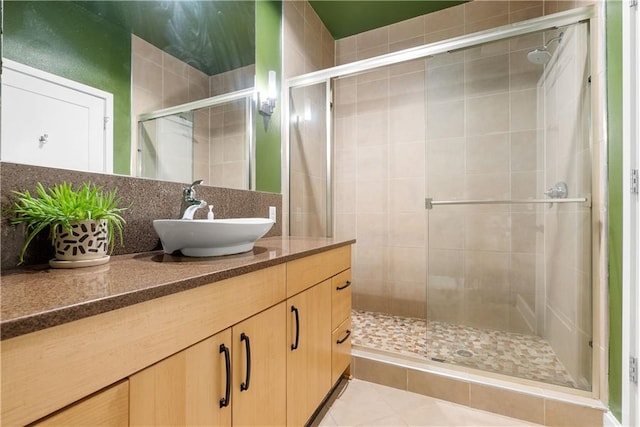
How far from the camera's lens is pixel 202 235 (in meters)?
0.90

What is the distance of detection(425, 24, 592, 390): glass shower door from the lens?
5.07 ft

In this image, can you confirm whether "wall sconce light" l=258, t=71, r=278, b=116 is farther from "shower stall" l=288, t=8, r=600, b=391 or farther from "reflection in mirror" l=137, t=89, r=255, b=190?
"shower stall" l=288, t=8, r=600, b=391

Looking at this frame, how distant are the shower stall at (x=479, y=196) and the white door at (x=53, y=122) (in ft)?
4.25

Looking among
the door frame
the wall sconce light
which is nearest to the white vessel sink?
the wall sconce light

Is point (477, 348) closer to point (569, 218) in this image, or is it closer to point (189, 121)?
point (569, 218)

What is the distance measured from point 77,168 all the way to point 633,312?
2032mm

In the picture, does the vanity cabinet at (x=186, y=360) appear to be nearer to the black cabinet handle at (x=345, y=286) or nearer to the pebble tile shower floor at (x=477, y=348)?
the black cabinet handle at (x=345, y=286)

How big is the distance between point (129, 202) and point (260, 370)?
0.72 meters

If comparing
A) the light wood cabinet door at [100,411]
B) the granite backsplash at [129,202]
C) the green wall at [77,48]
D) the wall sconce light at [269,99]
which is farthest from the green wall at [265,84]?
the light wood cabinet door at [100,411]

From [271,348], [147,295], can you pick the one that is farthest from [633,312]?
[147,295]

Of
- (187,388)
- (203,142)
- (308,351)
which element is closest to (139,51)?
(203,142)

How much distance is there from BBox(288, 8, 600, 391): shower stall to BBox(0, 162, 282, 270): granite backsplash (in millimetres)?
708

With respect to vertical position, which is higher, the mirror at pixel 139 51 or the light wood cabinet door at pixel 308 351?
the mirror at pixel 139 51

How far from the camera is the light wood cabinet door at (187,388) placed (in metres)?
0.56
